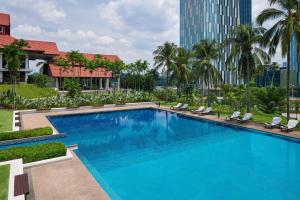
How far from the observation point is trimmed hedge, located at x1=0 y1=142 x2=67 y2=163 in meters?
8.99

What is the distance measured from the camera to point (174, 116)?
23.7 m

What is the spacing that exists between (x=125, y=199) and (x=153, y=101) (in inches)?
1012

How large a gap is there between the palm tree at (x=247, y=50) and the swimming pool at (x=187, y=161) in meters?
Answer: 6.38

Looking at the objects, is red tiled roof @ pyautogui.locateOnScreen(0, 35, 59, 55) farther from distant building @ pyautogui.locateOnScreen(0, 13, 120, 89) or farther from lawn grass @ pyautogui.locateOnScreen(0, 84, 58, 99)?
lawn grass @ pyautogui.locateOnScreen(0, 84, 58, 99)

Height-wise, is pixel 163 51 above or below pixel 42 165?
above

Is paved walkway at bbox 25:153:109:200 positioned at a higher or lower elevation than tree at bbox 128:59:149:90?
lower

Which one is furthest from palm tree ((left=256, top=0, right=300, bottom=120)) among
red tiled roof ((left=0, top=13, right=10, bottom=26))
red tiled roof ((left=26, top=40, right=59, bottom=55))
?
red tiled roof ((left=0, top=13, right=10, bottom=26))

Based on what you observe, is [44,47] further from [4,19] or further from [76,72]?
[4,19]

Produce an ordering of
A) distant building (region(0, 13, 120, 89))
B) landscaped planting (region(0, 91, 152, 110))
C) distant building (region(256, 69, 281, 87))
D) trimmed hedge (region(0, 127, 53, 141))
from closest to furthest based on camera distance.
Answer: trimmed hedge (region(0, 127, 53, 141)), landscaped planting (region(0, 91, 152, 110)), distant building (region(0, 13, 120, 89)), distant building (region(256, 69, 281, 87))

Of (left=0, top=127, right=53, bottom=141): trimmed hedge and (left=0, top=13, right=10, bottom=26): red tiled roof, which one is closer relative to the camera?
(left=0, top=127, right=53, bottom=141): trimmed hedge

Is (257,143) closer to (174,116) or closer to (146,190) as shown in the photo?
(146,190)

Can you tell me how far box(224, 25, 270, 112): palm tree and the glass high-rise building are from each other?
62.0 metres

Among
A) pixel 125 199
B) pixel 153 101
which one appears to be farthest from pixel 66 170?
pixel 153 101

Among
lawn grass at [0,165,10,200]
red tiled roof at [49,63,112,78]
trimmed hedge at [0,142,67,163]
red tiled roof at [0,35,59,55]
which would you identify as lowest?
lawn grass at [0,165,10,200]
